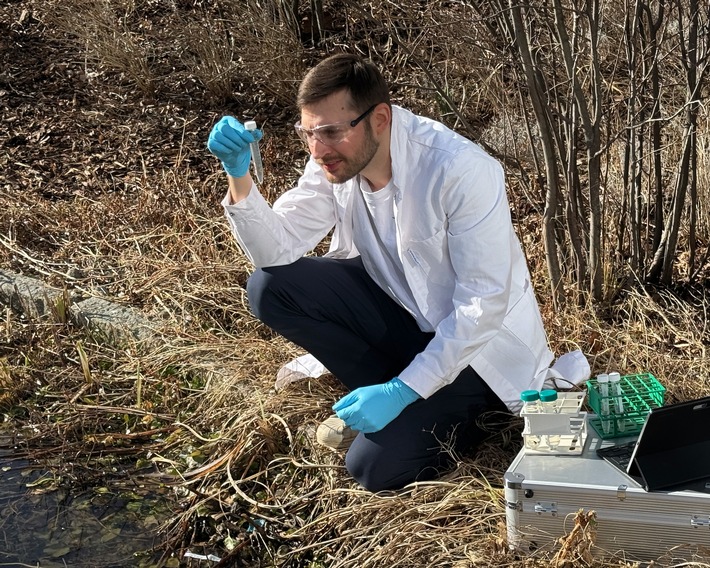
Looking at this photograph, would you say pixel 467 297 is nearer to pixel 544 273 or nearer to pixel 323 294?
pixel 323 294

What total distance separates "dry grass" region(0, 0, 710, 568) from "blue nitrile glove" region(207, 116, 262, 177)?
77 cm

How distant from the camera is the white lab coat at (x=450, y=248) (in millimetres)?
2531

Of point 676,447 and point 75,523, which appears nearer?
point 676,447

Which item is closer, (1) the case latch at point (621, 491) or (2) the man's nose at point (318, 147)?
(1) the case latch at point (621, 491)

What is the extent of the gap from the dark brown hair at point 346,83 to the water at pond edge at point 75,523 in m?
1.28

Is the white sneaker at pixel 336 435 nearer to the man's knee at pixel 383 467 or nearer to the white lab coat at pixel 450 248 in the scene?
the man's knee at pixel 383 467

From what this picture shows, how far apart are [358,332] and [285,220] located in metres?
0.40

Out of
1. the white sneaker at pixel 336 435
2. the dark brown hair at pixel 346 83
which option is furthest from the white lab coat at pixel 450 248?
the white sneaker at pixel 336 435

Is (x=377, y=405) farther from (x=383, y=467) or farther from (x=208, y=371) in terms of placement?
(x=208, y=371)

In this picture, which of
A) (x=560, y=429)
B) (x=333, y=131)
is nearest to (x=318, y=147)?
(x=333, y=131)

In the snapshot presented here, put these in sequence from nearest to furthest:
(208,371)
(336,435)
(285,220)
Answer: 1. (336,435)
2. (285,220)
3. (208,371)

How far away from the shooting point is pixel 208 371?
131 inches

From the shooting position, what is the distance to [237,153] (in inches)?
108

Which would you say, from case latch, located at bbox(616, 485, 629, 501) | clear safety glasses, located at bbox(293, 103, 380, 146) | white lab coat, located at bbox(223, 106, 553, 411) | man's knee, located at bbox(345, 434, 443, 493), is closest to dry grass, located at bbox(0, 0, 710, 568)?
man's knee, located at bbox(345, 434, 443, 493)
